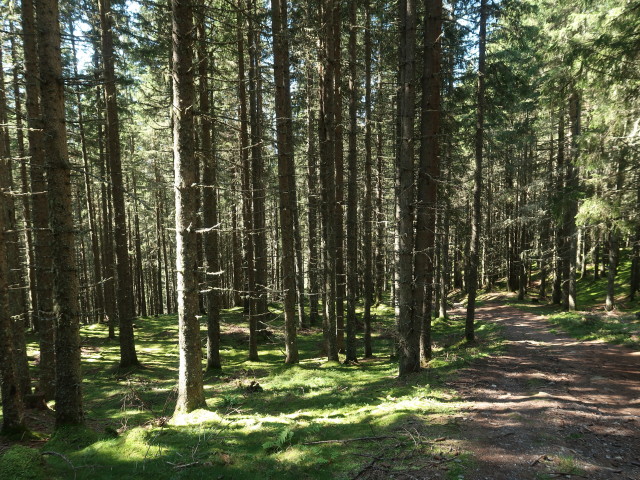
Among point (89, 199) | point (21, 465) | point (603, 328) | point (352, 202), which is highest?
point (89, 199)

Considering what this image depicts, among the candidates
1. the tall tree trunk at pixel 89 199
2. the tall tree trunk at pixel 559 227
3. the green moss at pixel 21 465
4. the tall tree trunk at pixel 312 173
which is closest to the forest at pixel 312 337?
the green moss at pixel 21 465

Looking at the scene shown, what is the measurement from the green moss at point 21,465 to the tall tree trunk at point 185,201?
102 inches

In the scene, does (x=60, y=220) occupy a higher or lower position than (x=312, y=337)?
higher

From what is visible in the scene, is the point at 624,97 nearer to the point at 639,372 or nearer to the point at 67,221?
the point at 639,372

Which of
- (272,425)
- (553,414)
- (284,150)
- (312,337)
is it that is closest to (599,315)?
(312,337)

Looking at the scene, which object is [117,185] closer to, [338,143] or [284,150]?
[284,150]

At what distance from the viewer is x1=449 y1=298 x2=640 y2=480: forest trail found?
16.9ft

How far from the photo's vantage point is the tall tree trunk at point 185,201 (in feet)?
22.8

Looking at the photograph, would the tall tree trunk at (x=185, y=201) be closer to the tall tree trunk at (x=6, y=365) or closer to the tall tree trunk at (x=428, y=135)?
the tall tree trunk at (x=6, y=365)

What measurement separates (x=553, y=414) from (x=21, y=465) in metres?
8.94

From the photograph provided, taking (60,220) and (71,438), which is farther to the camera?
(60,220)

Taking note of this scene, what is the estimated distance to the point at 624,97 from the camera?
11.6 metres

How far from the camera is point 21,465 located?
4.73 m

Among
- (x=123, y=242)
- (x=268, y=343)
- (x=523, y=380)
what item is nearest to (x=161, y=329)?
(x=268, y=343)
